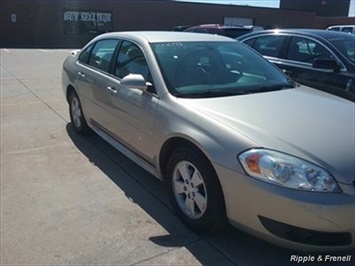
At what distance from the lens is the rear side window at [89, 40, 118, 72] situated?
4480 mm

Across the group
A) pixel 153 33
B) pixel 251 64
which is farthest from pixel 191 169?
pixel 153 33

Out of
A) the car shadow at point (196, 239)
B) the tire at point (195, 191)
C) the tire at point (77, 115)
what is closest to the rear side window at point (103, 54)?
the tire at point (77, 115)

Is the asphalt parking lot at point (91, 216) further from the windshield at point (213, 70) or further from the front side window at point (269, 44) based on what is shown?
the front side window at point (269, 44)

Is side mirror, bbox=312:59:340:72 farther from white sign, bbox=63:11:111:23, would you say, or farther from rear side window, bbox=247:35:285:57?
white sign, bbox=63:11:111:23

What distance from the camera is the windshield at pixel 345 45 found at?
18.0ft

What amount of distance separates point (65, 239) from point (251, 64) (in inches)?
97.6

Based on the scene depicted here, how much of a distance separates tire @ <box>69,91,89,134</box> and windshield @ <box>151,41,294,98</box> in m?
1.91

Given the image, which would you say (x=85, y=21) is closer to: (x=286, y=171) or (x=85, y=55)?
(x=85, y=55)

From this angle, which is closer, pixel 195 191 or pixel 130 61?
pixel 195 191

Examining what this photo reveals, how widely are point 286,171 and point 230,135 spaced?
1.50 feet

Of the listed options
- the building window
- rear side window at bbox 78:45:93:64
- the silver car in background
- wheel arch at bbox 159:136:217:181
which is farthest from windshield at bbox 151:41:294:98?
the building window

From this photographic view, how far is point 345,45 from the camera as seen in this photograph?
5.73 m

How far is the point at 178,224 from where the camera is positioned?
3.19m

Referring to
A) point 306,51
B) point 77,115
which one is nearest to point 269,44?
point 306,51
